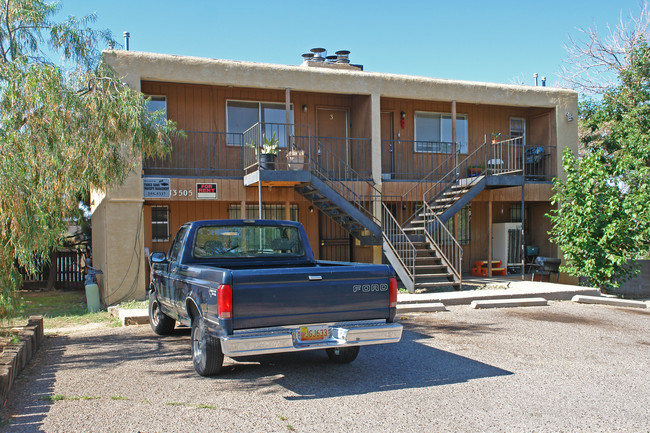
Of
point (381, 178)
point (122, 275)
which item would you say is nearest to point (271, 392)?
point (122, 275)

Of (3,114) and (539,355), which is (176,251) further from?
(539,355)

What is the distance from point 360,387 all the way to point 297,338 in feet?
2.85

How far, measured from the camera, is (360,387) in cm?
600

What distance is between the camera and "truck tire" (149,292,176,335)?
8.79 m

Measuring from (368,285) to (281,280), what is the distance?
98cm

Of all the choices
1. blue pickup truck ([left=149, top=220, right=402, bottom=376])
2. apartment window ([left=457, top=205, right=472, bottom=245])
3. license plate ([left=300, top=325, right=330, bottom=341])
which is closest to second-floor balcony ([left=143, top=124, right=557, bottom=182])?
apartment window ([left=457, top=205, right=472, bottom=245])

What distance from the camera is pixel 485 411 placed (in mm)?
5195

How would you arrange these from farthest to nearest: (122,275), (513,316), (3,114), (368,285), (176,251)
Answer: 1. (122,275)
2. (513,316)
3. (176,251)
4. (3,114)
5. (368,285)

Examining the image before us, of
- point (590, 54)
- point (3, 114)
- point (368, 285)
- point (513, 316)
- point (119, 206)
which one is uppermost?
point (590, 54)

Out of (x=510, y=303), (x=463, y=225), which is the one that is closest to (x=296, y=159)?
(x=510, y=303)

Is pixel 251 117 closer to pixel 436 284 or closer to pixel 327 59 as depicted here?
pixel 327 59

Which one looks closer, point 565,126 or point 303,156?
→ point 303,156

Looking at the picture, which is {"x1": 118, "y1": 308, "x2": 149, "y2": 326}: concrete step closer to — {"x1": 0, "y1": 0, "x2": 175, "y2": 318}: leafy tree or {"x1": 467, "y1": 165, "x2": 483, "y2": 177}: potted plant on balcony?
{"x1": 0, "y1": 0, "x2": 175, "y2": 318}: leafy tree

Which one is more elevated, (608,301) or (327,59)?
(327,59)
